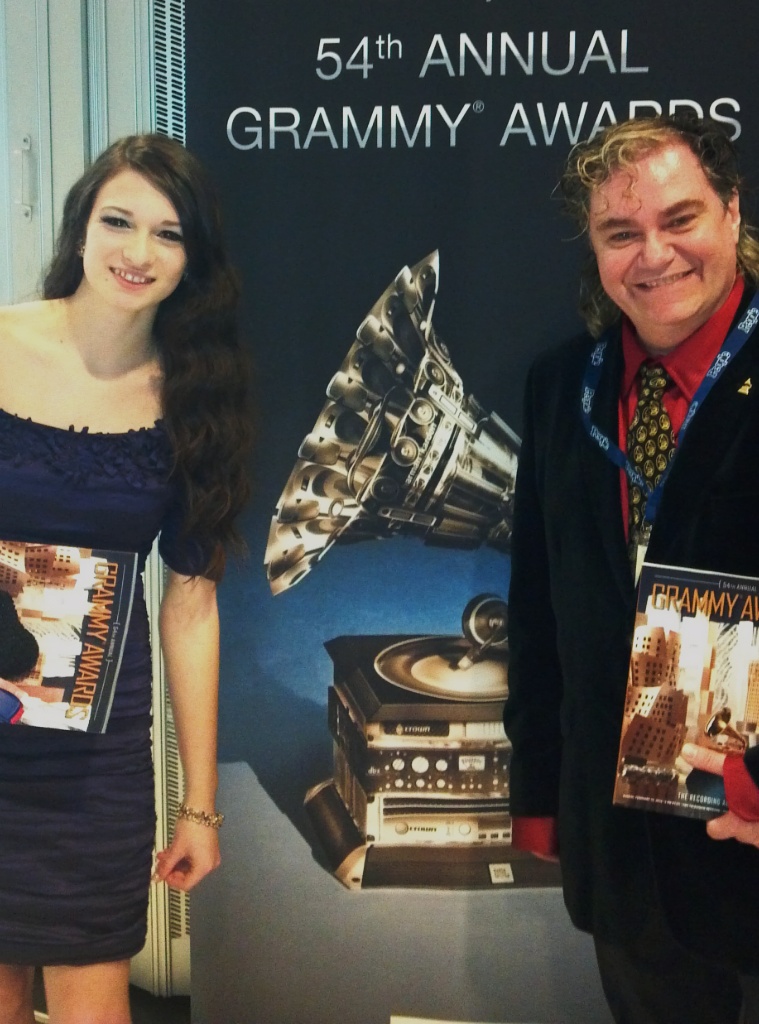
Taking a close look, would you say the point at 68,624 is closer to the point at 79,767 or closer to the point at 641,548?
the point at 79,767

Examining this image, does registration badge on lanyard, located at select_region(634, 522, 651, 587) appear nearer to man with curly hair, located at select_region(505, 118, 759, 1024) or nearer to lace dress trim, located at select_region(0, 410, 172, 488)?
man with curly hair, located at select_region(505, 118, 759, 1024)

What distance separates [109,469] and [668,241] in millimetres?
961

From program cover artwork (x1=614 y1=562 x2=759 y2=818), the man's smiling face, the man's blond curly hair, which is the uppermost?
the man's blond curly hair

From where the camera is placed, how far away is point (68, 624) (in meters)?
1.58

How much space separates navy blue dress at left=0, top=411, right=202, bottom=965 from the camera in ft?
5.23

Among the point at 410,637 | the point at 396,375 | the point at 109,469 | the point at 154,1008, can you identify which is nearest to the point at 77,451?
the point at 109,469

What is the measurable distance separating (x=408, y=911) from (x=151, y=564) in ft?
3.31

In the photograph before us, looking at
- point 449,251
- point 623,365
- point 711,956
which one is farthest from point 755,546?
point 449,251

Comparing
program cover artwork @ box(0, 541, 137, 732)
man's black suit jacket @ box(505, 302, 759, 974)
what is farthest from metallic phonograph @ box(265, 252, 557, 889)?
program cover artwork @ box(0, 541, 137, 732)

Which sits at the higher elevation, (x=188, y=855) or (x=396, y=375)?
(x=396, y=375)

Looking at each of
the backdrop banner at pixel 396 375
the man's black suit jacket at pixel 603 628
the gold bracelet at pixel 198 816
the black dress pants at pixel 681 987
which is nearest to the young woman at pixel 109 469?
the gold bracelet at pixel 198 816

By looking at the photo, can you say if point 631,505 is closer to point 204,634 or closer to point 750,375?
point 750,375

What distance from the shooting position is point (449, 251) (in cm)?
202

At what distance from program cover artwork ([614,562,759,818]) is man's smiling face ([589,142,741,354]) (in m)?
0.40
